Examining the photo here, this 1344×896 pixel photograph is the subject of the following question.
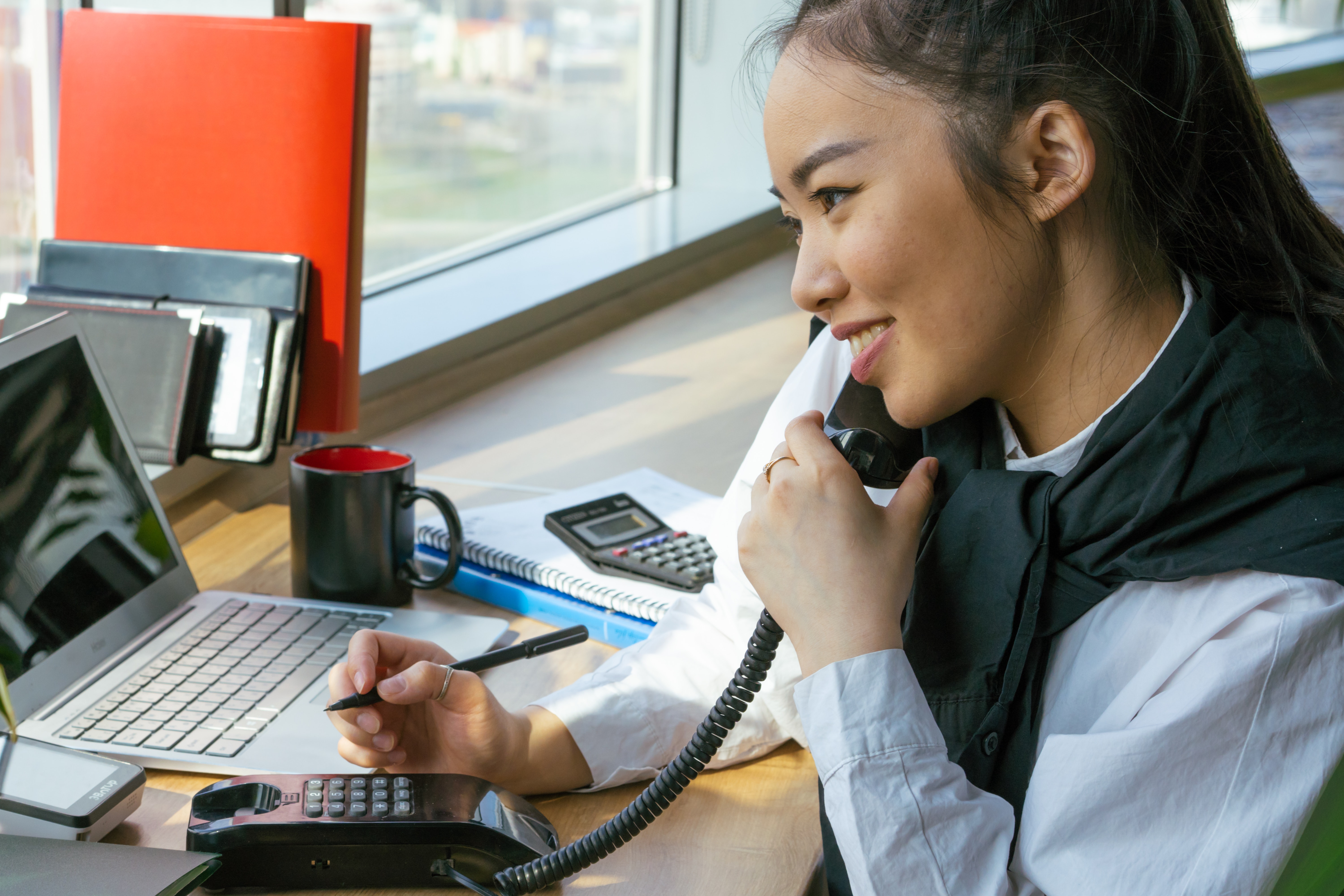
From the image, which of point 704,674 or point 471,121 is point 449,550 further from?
point 471,121

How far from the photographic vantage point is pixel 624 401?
74.4 inches

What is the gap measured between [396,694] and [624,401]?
1.11 metres

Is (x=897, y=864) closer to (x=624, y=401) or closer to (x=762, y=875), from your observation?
(x=762, y=875)

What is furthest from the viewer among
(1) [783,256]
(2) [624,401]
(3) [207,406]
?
(1) [783,256]

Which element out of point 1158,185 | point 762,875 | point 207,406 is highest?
point 1158,185

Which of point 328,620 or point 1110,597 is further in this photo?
point 328,620

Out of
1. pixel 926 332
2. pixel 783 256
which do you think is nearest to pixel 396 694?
pixel 926 332

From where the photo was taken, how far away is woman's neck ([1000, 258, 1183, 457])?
83 cm

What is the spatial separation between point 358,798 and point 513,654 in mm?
193

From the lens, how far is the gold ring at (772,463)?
2.83 ft

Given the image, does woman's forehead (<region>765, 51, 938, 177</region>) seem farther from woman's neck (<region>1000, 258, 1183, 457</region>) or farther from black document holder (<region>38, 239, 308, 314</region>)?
black document holder (<region>38, 239, 308, 314</region>)

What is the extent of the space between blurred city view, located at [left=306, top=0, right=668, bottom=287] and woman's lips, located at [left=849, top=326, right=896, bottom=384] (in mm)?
1299

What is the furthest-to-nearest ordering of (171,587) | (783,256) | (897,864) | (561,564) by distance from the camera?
(783,256), (561,564), (171,587), (897,864)

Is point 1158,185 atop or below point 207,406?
atop
